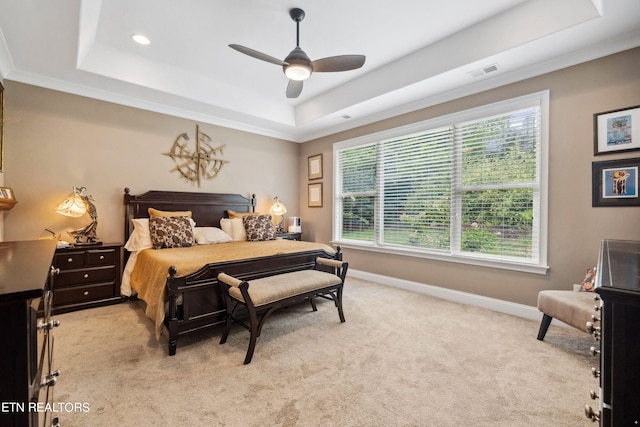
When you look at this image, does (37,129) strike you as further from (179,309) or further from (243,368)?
(243,368)

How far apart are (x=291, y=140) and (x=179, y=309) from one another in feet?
13.8

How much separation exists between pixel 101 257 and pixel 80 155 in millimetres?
1368

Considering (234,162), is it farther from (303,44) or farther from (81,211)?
(303,44)

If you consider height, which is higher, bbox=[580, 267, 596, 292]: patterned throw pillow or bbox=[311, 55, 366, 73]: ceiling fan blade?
bbox=[311, 55, 366, 73]: ceiling fan blade

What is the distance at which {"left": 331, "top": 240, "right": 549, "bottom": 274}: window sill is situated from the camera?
9.80 feet

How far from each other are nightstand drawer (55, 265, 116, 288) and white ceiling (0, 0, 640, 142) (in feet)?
7.37

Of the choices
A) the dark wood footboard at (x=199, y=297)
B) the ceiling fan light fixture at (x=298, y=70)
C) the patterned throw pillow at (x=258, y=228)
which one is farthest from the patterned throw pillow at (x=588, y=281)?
the patterned throw pillow at (x=258, y=228)

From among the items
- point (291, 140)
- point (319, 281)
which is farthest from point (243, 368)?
point (291, 140)

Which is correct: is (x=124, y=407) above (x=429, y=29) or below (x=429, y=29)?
below

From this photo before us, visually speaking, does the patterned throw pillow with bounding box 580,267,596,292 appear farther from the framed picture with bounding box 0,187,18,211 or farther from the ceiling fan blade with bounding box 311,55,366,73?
the framed picture with bounding box 0,187,18,211

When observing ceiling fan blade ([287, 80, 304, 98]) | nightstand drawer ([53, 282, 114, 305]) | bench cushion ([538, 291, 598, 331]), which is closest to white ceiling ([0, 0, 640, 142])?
ceiling fan blade ([287, 80, 304, 98])

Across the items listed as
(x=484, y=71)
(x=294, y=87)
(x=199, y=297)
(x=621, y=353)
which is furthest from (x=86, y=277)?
(x=484, y=71)

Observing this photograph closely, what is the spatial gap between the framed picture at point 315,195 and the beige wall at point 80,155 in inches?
69.1

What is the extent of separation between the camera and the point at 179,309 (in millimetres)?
2369
